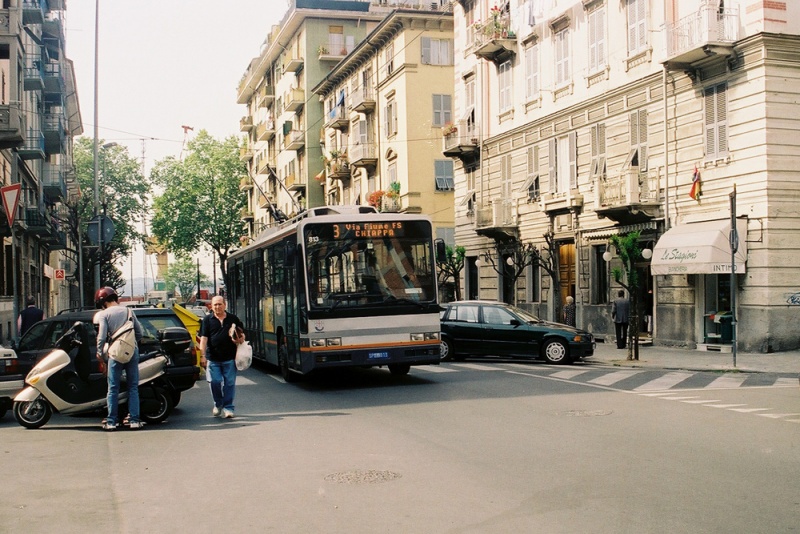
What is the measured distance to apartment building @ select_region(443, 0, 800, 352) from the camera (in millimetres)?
22844

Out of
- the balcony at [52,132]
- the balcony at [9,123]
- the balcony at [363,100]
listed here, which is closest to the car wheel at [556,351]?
the balcony at [9,123]

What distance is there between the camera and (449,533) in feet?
20.3

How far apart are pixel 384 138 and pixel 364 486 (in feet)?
149

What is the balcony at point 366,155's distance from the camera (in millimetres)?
53812

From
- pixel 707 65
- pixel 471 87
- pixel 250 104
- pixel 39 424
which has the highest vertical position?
pixel 250 104

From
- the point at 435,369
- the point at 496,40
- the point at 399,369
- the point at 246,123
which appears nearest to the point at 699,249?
the point at 435,369

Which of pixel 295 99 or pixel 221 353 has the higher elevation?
pixel 295 99

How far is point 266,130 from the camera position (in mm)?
81625

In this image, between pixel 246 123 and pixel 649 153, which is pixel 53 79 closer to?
pixel 649 153

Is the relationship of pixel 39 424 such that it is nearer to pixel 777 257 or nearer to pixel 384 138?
pixel 777 257

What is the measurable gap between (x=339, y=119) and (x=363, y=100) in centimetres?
520

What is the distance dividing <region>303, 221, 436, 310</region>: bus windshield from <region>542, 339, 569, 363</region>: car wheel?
660cm

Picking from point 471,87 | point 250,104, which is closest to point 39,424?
point 471,87

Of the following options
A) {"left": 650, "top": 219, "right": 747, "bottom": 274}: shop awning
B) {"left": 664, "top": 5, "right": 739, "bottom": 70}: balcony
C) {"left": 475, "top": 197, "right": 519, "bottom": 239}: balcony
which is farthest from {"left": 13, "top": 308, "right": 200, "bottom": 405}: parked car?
{"left": 475, "top": 197, "right": 519, "bottom": 239}: balcony
